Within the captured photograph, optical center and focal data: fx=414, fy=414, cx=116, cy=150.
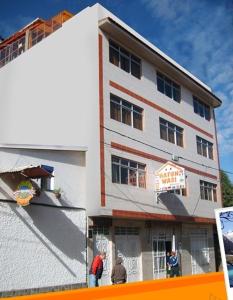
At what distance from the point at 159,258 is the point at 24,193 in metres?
10.7

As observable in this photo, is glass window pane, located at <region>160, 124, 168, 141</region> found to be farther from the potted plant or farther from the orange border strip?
the orange border strip

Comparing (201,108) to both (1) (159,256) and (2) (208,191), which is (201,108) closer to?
(2) (208,191)

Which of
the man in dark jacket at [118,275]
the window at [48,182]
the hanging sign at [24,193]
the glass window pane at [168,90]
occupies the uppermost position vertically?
the glass window pane at [168,90]

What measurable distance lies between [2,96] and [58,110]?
6.74 metres

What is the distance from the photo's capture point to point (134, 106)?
23203 millimetres

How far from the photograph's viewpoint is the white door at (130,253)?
829 inches

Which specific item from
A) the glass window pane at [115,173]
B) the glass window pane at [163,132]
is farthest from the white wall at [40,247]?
the glass window pane at [163,132]

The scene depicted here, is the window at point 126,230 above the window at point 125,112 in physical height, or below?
below

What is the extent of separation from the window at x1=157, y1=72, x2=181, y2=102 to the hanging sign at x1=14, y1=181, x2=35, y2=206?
41.7 ft

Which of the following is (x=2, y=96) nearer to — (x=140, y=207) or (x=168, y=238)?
(x=140, y=207)

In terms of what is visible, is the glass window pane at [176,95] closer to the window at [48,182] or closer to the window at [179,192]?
the window at [179,192]

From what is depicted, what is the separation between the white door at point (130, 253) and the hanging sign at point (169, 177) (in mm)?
3055

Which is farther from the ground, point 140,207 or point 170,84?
point 170,84

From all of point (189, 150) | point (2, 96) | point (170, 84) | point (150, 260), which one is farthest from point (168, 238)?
point (2, 96)
